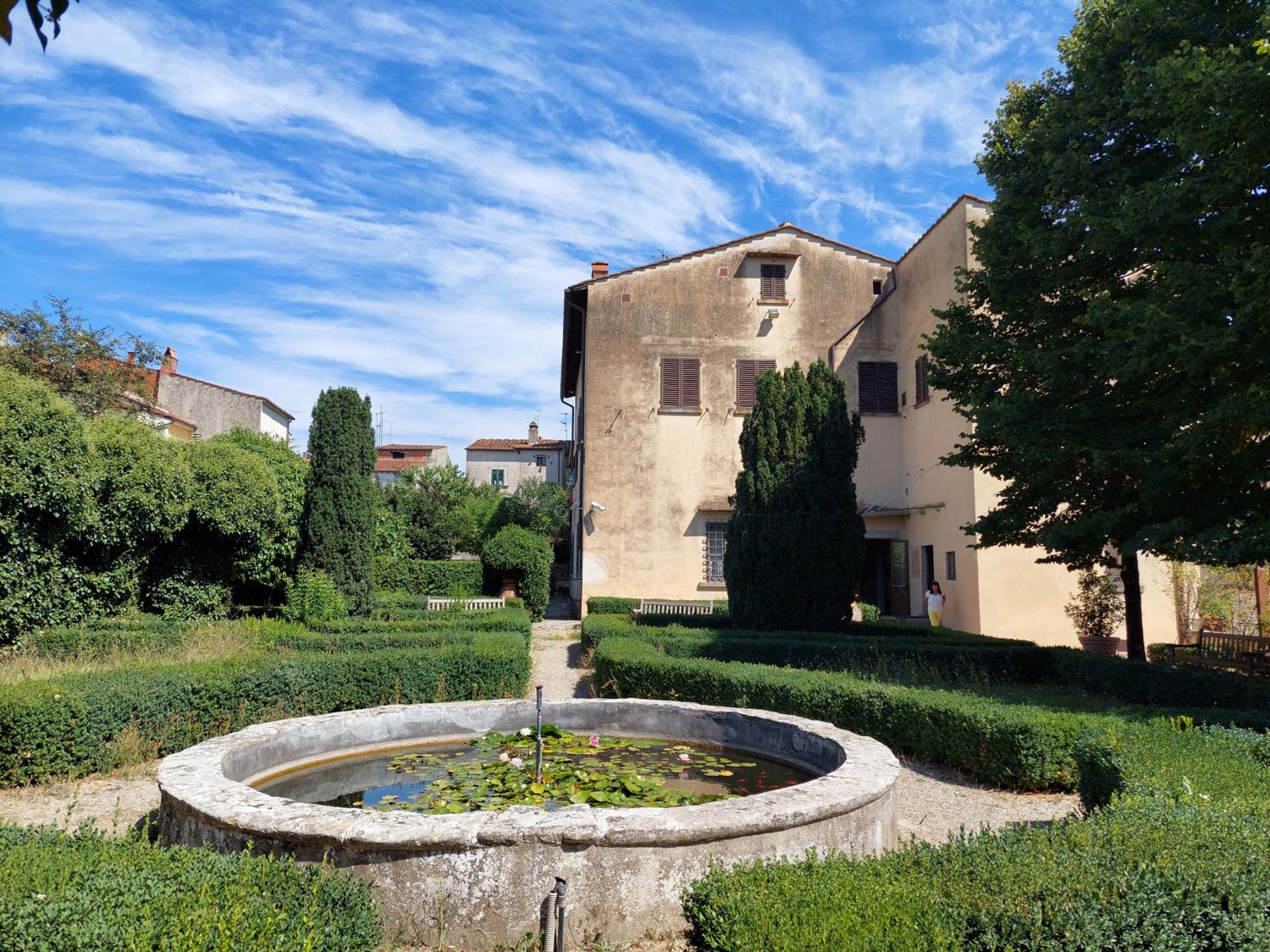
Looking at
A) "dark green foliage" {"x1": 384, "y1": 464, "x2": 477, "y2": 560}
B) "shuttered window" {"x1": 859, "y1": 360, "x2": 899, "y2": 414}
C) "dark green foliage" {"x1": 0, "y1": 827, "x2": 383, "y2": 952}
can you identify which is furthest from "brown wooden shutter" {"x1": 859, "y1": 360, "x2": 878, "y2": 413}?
"dark green foliage" {"x1": 0, "y1": 827, "x2": 383, "y2": 952}

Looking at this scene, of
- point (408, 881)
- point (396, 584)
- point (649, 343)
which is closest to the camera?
point (408, 881)

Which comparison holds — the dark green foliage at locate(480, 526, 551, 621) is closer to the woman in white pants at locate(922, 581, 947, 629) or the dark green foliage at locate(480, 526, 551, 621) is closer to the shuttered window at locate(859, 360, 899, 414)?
the shuttered window at locate(859, 360, 899, 414)

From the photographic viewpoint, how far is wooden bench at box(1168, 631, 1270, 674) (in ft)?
41.0

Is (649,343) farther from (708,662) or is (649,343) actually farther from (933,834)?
(933,834)

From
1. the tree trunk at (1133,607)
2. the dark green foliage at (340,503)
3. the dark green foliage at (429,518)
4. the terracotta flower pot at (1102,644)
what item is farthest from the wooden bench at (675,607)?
the dark green foliage at (429,518)

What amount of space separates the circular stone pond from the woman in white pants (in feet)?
42.0

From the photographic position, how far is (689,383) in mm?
22953

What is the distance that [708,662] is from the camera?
402 inches

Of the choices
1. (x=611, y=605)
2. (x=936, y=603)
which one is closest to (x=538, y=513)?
(x=611, y=605)

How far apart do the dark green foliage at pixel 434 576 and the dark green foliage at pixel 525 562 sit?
7.37 feet

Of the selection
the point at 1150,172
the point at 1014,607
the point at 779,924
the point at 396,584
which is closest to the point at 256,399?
the point at 396,584

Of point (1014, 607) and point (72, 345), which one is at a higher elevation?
point (72, 345)

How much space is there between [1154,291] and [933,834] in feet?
22.2

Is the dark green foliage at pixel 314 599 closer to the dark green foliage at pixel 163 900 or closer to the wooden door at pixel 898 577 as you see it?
the dark green foliage at pixel 163 900
